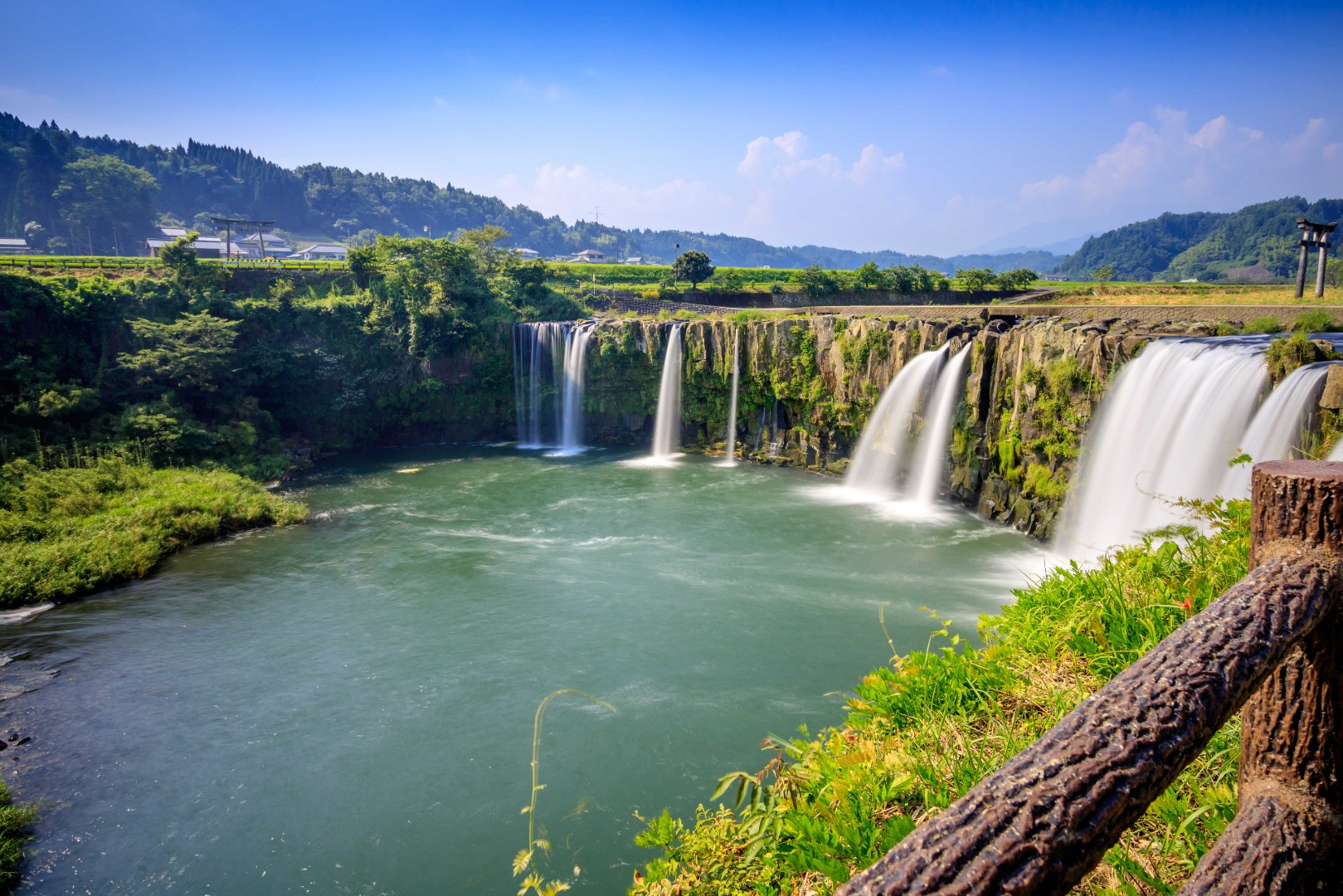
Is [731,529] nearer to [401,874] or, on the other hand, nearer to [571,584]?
[571,584]

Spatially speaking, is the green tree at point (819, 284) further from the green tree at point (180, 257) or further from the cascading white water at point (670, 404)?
the green tree at point (180, 257)

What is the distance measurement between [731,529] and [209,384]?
19.4 m

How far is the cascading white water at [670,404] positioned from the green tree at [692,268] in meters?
16.0

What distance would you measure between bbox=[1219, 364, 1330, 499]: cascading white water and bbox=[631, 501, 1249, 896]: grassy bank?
25.5 ft

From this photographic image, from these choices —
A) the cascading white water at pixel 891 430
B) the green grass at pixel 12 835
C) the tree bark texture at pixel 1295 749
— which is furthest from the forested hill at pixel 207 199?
the tree bark texture at pixel 1295 749

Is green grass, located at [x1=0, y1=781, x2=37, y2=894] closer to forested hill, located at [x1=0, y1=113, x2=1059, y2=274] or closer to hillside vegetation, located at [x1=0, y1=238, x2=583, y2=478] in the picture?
hillside vegetation, located at [x1=0, y1=238, x2=583, y2=478]

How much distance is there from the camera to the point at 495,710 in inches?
387

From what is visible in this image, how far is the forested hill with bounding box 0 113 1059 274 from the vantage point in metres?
71.2

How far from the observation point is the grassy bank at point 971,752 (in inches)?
130

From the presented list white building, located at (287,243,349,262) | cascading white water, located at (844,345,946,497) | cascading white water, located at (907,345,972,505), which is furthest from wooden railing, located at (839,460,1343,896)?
white building, located at (287,243,349,262)

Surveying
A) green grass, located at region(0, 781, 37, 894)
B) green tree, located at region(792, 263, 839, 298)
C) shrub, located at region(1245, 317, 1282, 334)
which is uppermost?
green tree, located at region(792, 263, 839, 298)

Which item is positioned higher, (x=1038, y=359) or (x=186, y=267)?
(x=186, y=267)

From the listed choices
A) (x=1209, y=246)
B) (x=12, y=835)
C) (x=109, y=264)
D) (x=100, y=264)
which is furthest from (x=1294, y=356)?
(x=1209, y=246)

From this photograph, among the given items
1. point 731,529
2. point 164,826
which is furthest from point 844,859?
point 731,529
